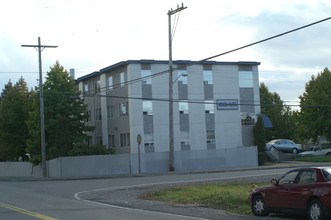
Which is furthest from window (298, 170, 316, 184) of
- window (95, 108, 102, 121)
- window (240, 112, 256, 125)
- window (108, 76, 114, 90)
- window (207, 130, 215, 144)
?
window (95, 108, 102, 121)

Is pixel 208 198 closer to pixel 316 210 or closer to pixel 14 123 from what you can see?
pixel 316 210

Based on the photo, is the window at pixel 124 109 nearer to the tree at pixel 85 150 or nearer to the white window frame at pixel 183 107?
the tree at pixel 85 150

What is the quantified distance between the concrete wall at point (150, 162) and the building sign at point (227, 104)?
16.5ft

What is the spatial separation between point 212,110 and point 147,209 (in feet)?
112

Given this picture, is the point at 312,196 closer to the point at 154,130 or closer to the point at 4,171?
the point at 154,130

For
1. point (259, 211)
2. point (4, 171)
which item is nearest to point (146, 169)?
point (4, 171)

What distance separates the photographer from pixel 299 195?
40.5ft

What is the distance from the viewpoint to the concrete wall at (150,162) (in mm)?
43188

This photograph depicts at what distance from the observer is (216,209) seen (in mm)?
15898

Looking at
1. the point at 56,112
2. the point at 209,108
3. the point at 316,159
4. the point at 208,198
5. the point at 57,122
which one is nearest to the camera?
the point at 208,198

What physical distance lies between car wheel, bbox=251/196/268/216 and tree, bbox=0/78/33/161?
45.3m

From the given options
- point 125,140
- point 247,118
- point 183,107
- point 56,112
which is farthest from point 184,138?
point 56,112

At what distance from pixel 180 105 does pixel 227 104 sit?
17.2 feet

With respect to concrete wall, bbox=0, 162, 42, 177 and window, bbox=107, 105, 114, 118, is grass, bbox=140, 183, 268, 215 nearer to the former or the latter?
window, bbox=107, 105, 114, 118
